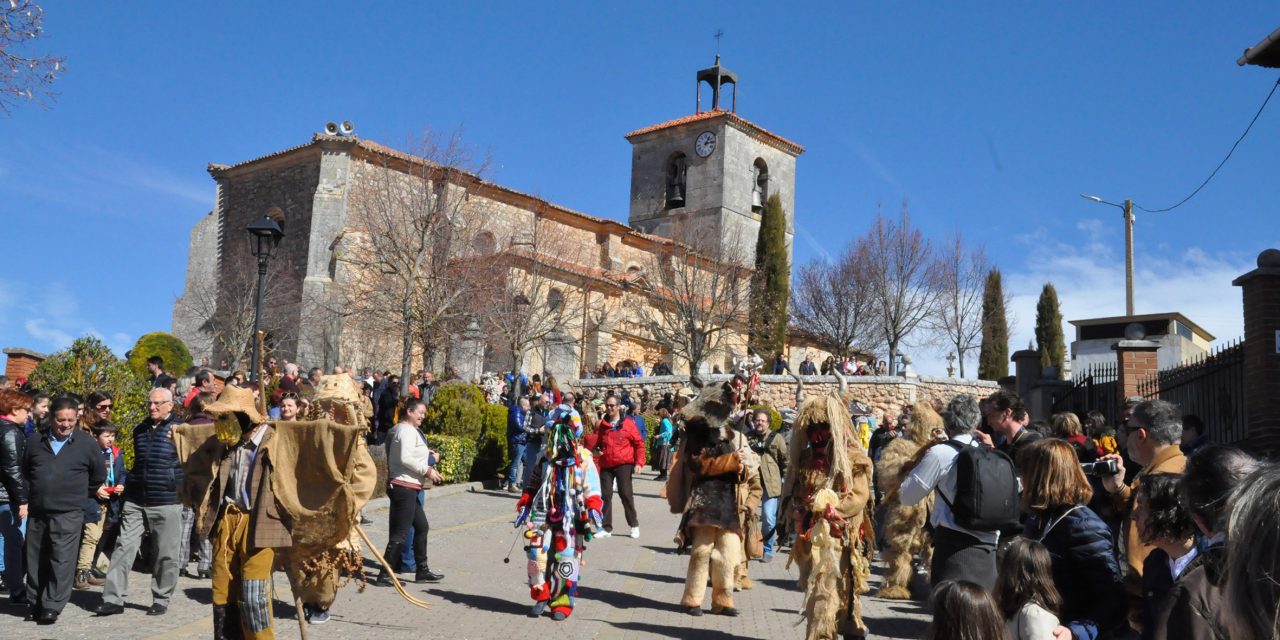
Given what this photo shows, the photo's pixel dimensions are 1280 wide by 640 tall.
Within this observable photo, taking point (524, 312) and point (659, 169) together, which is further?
point (659, 169)

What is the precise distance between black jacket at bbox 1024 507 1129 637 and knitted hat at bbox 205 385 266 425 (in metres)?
4.53

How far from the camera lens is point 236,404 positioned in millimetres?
6297

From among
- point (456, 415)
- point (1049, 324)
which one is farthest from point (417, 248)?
point (1049, 324)

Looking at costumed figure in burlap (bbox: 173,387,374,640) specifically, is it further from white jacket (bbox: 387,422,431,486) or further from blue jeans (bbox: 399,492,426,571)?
blue jeans (bbox: 399,492,426,571)

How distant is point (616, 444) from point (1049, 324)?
4549 cm

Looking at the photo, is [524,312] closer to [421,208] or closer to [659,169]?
[421,208]

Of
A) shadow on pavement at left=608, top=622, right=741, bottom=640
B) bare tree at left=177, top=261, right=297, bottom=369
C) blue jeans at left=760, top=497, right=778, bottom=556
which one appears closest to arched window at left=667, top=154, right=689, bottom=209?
bare tree at left=177, top=261, right=297, bottom=369

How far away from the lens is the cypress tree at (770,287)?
1891 inches

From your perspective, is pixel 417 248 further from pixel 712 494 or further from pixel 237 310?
pixel 712 494

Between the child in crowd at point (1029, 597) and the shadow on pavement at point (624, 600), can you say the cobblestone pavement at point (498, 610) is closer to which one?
the shadow on pavement at point (624, 600)

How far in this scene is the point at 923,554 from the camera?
10.2 m

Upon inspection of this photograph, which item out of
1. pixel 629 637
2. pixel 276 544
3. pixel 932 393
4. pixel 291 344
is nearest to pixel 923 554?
pixel 629 637

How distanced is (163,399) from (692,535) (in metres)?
4.48

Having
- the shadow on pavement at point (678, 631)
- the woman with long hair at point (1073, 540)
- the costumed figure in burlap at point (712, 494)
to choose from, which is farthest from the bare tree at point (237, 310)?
the woman with long hair at point (1073, 540)
